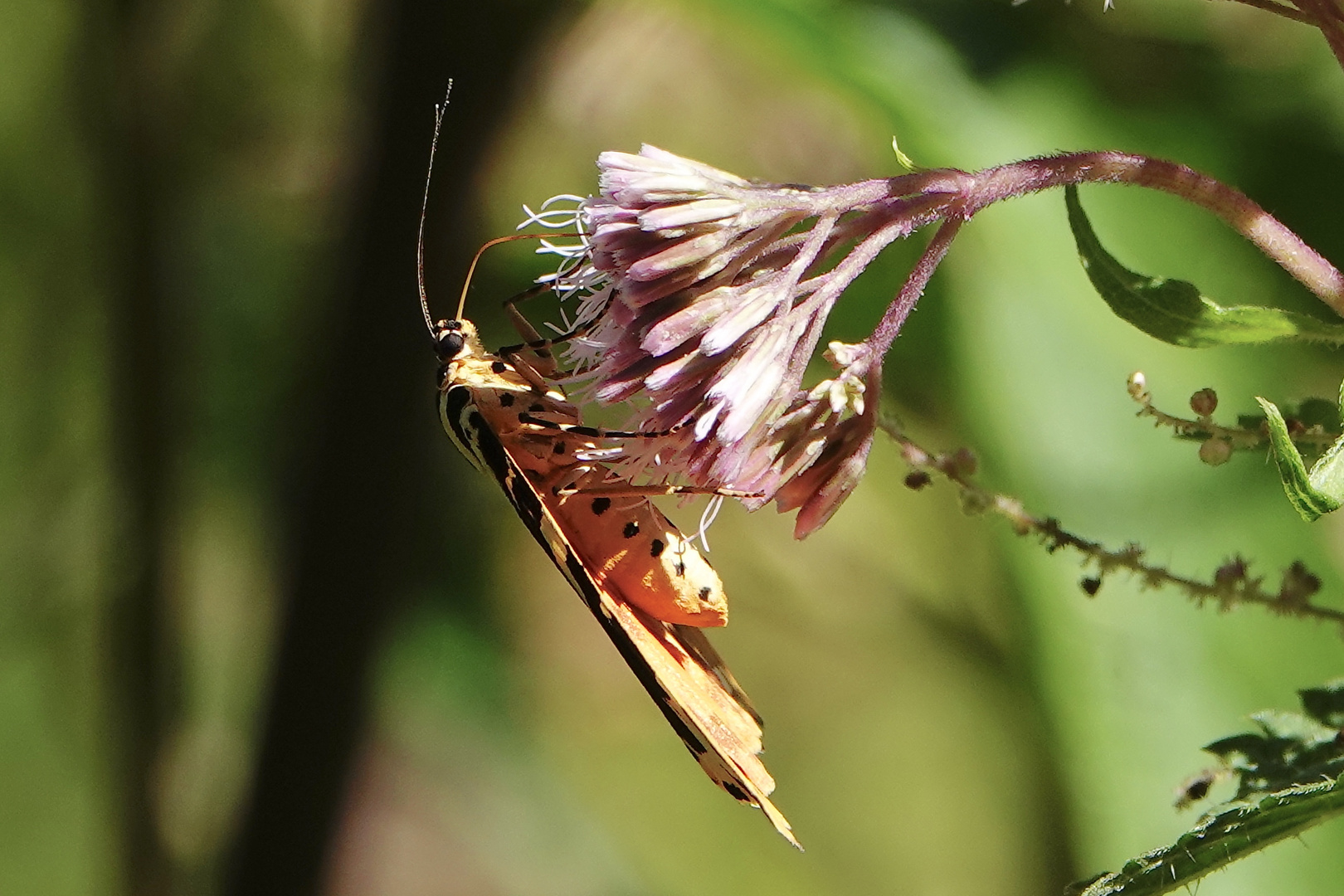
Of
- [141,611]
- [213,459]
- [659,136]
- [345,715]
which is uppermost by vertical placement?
[659,136]

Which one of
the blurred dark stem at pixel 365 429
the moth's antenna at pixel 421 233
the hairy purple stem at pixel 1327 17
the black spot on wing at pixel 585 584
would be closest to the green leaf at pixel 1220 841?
the black spot on wing at pixel 585 584

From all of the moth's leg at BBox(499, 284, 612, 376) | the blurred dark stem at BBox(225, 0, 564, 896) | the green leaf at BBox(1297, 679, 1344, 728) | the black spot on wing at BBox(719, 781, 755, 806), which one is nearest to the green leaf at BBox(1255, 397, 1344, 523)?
the green leaf at BBox(1297, 679, 1344, 728)

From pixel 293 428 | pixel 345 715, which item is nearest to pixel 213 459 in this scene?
pixel 293 428

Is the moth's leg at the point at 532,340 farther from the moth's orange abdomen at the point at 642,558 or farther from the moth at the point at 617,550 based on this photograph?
the moth's orange abdomen at the point at 642,558

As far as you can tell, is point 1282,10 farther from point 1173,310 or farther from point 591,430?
point 591,430

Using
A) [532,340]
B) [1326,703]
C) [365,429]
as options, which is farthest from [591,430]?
[365,429]

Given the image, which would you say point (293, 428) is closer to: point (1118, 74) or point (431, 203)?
point (431, 203)
